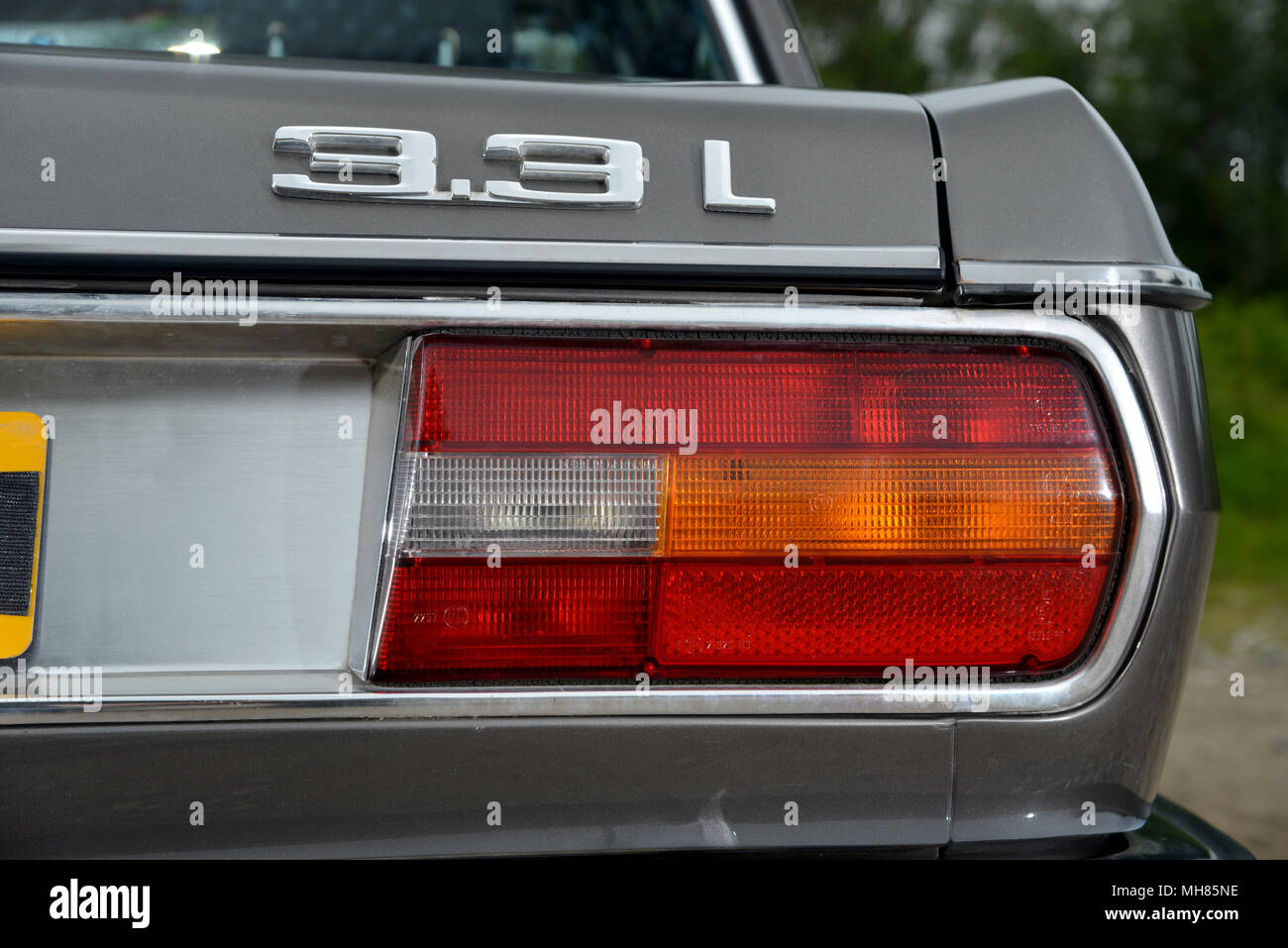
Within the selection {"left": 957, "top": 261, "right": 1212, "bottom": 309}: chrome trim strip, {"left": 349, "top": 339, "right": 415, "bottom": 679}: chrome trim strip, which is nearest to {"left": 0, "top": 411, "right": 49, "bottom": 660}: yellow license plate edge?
{"left": 349, "top": 339, "right": 415, "bottom": 679}: chrome trim strip

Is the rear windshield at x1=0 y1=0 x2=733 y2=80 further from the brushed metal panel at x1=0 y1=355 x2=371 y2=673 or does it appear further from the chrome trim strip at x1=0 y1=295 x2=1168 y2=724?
the brushed metal panel at x1=0 y1=355 x2=371 y2=673

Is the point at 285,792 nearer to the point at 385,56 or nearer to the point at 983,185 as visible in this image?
the point at 983,185

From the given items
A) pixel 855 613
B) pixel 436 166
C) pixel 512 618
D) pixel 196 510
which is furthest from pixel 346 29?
pixel 855 613

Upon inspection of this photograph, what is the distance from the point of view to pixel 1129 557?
3.45 ft

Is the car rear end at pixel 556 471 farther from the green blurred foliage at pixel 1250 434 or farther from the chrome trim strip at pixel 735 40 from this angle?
the green blurred foliage at pixel 1250 434

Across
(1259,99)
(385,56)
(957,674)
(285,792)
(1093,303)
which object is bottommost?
(285,792)

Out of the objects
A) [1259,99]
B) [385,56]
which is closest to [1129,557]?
[385,56]

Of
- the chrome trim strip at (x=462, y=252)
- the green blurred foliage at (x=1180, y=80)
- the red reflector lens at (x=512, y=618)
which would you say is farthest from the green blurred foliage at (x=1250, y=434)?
the green blurred foliage at (x=1180, y=80)

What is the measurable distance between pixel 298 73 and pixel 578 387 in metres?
0.38

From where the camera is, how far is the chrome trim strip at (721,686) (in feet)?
3.23

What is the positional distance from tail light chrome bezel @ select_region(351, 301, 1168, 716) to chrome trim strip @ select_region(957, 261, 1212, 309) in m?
0.02

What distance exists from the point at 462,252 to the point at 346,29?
139 centimetres

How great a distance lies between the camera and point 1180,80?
21.0m

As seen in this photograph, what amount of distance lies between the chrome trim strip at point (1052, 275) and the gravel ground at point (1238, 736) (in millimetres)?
2197
